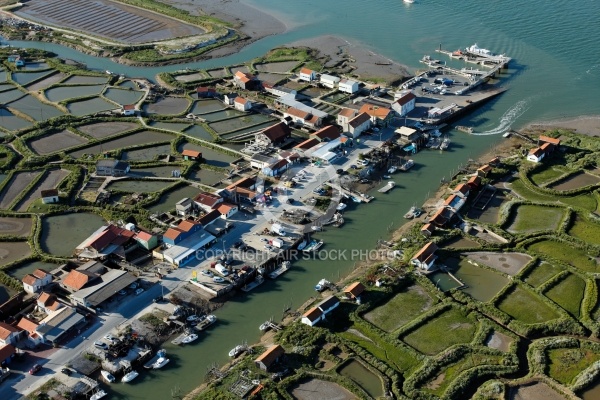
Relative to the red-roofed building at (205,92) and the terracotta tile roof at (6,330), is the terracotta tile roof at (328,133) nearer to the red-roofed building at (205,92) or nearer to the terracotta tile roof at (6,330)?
the red-roofed building at (205,92)

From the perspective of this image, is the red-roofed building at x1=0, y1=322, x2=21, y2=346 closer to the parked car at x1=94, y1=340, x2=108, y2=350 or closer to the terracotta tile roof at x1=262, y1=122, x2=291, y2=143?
the parked car at x1=94, y1=340, x2=108, y2=350

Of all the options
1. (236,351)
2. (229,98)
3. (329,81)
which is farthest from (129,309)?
(329,81)

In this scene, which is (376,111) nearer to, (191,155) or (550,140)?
(550,140)

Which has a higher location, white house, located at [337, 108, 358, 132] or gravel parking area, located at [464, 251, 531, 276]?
white house, located at [337, 108, 358, 132]

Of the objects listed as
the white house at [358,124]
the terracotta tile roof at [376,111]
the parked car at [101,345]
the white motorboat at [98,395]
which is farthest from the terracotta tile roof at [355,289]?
the terracotta tile roof at [376,111]

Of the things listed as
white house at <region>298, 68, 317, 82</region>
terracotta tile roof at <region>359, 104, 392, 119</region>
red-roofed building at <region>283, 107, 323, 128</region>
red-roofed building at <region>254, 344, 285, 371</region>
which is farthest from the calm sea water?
red-roofed building at <region>283, 107, 323, 128</region>

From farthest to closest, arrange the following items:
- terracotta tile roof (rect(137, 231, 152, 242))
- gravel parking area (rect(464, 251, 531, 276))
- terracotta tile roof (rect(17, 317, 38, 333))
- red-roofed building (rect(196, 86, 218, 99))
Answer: red-roofed building (rect(196, 86, 218, 99)), terracotta tile roof (rect(137, 231, 152, 242)), gravel parking area (rect(464, 251, 531, 276)), terracotta tile roof (rect(17, 317, 38, 333))

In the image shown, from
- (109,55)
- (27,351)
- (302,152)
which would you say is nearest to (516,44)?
(302,152)

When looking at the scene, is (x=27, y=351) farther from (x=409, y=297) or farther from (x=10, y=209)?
(x=409, y=297)
